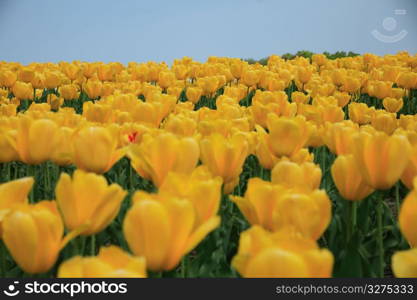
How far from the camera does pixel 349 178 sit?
2.64m

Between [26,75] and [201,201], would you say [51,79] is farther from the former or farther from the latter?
[201,201]

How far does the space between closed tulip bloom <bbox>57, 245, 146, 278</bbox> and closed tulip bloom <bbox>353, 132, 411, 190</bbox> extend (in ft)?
4.19

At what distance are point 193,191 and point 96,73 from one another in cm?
907

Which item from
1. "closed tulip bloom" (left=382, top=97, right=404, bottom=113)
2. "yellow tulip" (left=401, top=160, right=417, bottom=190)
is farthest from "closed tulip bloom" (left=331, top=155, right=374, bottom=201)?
"closed tulip bloom" (left=382, top=97, right=404, bottom=113)

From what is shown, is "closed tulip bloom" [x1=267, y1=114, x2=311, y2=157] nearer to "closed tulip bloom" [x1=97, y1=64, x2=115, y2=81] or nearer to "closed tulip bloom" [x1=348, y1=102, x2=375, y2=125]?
"closed tulip bloom" [x1=348, y1=102, x2=375, y2=125]

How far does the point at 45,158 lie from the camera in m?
3.09

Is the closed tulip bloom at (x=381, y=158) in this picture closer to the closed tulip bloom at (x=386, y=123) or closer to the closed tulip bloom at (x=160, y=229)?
the closed tulip bloom at (x=160, y=229)

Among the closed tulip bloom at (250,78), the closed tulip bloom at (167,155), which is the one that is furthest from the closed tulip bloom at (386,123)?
the closed tulip bloom at (250,78)

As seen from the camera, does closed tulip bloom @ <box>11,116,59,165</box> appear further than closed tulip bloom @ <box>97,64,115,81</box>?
No

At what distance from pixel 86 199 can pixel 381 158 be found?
4.22 ft

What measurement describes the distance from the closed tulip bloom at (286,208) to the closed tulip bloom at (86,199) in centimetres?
52

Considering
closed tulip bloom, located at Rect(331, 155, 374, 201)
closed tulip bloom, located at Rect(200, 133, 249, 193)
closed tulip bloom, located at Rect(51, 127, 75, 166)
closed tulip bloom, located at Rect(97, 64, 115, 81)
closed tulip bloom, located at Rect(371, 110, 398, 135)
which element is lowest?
closed tulip bloom, located at Rect(331, 155, 374, 201)

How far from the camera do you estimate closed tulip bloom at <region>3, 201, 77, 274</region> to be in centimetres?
178

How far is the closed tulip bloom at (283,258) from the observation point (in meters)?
1.42
